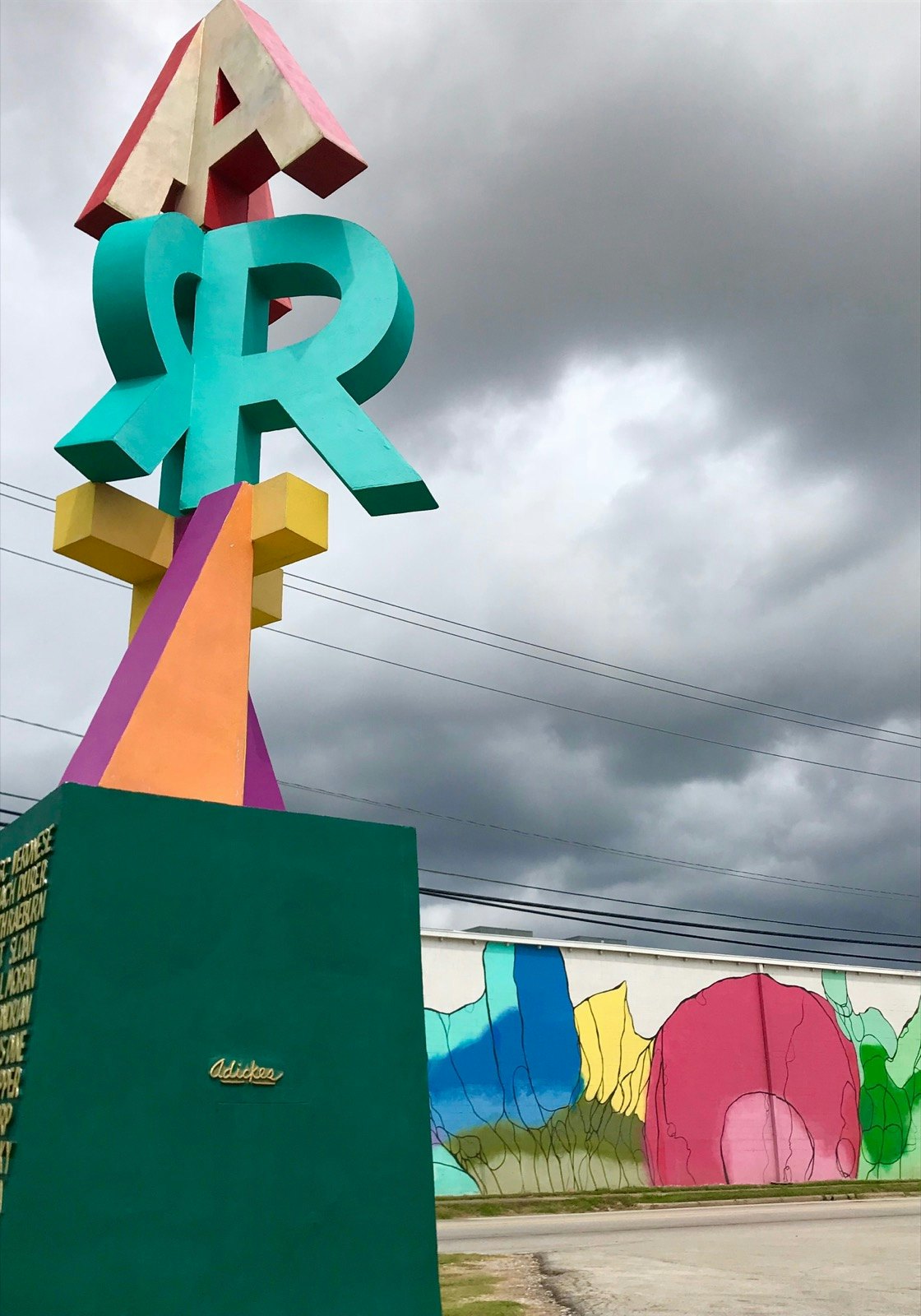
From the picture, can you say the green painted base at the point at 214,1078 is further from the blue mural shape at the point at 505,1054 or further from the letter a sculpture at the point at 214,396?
the blue mural shape at the point at 505,1054

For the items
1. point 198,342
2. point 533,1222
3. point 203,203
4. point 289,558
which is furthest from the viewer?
point 533,1222

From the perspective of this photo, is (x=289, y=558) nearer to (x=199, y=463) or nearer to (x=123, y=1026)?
(x=199, y=463)

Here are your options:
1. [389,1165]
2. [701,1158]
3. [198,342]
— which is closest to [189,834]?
[389,1165]

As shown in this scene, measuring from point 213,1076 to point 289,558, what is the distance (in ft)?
10.3

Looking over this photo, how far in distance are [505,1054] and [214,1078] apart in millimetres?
16602

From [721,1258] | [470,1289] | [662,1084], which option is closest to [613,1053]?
[662,1084]

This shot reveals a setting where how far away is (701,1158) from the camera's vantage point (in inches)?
920

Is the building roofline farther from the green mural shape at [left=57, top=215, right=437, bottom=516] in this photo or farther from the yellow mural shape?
the green mural shape at [left=57, top=215, right=437, bottom=516]

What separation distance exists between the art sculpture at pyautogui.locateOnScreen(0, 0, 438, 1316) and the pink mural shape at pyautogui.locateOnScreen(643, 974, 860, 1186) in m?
18.6

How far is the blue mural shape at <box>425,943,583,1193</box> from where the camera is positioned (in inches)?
796

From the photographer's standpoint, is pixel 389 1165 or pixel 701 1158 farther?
pixel 701 1158

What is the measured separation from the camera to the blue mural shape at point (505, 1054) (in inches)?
796

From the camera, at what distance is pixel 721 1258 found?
1156 centimetres

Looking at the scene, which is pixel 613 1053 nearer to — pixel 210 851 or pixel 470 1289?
pixel 470 1289
